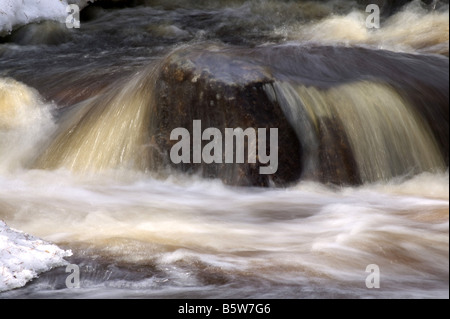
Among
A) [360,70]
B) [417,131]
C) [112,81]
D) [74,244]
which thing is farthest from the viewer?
[112,81]

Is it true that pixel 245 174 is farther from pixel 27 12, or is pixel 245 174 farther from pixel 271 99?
pixel 27 12

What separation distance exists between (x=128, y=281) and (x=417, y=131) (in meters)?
2.64

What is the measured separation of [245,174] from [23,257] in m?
2.00

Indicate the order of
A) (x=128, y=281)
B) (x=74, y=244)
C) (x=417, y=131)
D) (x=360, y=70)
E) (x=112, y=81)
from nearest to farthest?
(x=128, y=281)
(x=74, y=244)
(x=417, y=131)
(x=360, y=70)
(x=112, y=81)

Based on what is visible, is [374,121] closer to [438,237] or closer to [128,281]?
[438,237]

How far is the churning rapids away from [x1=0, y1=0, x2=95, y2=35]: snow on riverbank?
6.36 feet

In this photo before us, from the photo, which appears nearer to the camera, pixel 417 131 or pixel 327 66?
pixel 417 131

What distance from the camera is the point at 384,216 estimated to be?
5.12 m

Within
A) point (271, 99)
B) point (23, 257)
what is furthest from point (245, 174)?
point (23, 257)

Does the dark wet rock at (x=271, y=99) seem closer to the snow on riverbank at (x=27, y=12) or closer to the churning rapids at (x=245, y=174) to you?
the churning rapids at (x=245, y=174)

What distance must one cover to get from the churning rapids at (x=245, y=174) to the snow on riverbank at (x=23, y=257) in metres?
0.02

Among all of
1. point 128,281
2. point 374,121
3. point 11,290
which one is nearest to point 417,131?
point 374,121

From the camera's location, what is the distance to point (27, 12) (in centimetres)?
1037

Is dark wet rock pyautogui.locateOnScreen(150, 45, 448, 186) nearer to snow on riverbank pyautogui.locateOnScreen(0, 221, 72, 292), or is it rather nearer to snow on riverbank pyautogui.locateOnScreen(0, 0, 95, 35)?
snow on riverbank pyautogui.locateOnScreen(0, 221, 72, 292)
